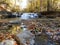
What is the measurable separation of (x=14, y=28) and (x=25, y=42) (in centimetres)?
36

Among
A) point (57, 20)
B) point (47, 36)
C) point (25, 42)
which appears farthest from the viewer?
point (57, 20)

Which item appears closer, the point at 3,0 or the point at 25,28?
the point at 25,28

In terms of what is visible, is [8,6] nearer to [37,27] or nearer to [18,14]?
[18,14]

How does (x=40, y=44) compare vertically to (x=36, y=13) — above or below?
below

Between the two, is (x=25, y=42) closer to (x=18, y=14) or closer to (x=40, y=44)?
(x=40, y=44)

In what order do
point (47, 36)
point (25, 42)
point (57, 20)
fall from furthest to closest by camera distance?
point (57, 20), point (47, 36), point (25, 42)

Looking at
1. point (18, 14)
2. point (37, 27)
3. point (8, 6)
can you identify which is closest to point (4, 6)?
point (8, 6)

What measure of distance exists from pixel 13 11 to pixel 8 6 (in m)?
0.14

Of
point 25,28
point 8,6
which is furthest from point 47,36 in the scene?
point 8,6

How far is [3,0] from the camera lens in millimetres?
2748

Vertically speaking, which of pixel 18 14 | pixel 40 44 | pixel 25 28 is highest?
pixel 18 14

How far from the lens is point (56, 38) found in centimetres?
243

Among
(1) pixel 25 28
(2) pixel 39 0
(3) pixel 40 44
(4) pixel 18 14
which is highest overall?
(2) pixel 39 0

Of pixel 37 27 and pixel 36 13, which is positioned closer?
pixel 37 27
